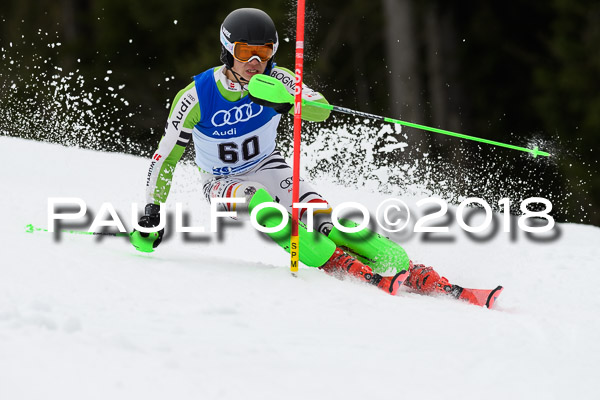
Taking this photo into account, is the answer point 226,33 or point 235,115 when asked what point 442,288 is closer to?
point 235,115

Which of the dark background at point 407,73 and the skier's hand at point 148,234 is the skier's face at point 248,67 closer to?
the skier's hand at point 148,234

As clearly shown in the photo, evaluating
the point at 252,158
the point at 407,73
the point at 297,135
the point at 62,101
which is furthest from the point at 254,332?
the point at 62,101

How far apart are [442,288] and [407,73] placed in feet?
32.2

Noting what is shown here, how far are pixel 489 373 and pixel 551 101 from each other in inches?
436

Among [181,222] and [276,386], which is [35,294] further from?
[181,222]

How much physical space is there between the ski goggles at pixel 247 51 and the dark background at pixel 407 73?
419cm

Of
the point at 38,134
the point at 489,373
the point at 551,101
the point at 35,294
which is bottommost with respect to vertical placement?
the point at 489,373

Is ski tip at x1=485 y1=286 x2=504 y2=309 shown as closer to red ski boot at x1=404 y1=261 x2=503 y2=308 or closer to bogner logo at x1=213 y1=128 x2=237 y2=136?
red ski boot at x1=404 y1=261 x2=503 y2=308

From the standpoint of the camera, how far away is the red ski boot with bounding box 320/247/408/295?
358 centimetres

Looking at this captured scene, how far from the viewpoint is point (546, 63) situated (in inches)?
542

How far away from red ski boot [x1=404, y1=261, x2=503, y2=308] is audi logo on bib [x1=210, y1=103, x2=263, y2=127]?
1.19 metres

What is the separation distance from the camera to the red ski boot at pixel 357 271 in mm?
3582

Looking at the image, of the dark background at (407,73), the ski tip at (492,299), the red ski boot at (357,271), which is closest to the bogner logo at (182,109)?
the red ski boot at (357,271)

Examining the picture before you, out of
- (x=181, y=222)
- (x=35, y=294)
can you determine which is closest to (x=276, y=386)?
(x=35, y=294)
